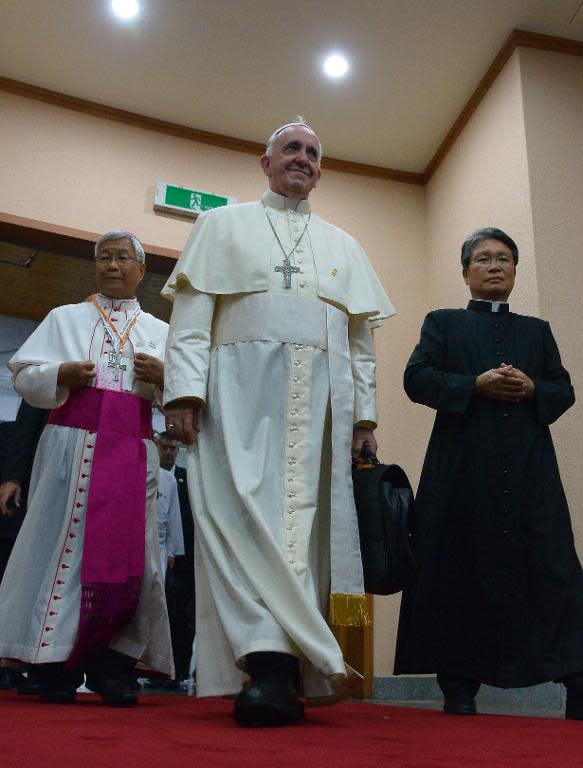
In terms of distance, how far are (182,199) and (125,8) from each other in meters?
1.25

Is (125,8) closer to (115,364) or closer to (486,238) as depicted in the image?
(115,364)

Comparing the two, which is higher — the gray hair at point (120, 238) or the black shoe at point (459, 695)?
the gray hair at point (120, 238)

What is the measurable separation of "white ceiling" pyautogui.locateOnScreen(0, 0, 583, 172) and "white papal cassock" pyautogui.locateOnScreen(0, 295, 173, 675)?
2704 millimetres

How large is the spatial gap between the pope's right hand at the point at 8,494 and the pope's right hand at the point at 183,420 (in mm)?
1281

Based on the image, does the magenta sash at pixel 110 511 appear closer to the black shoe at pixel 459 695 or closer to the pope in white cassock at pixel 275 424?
the pope in white cassock at pixel 275 424

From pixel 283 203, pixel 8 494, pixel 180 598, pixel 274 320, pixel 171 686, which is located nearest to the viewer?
pixel 274 320

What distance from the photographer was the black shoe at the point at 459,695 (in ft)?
8.54

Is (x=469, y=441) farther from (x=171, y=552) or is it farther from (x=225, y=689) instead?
(x=171, y=552)

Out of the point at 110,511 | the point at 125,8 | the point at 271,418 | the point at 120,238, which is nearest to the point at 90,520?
the point at 110,511

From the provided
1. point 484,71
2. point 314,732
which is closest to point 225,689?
point 314,732

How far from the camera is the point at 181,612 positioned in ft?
19.5

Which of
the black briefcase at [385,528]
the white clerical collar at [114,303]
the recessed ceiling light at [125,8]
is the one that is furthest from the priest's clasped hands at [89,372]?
the recessed ceiling light at [125,8]

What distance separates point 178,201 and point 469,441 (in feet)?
11.2

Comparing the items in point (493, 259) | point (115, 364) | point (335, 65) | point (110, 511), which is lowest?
point (110, 511)
